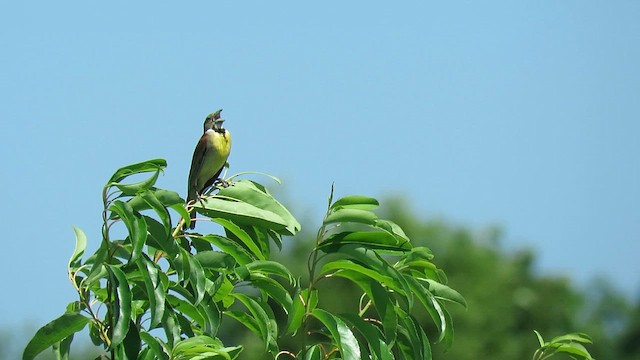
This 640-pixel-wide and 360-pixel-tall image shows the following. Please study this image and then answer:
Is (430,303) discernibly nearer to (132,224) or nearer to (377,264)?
(377,264)

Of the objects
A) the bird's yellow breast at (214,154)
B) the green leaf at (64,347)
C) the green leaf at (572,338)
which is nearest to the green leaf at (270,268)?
the green leaf at (64,347)

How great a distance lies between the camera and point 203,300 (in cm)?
307

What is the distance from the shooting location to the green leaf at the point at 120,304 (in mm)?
2746

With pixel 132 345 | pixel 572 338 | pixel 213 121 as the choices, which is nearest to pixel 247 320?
pixel 132 345

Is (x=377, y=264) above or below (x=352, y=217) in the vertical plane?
below

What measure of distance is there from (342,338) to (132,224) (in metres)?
0.59

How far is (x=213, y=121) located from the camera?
7.04 meters

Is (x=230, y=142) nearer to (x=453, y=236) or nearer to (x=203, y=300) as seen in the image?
(x=203, y=300)

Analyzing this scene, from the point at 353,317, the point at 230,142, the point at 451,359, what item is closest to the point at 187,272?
the point at 353,317

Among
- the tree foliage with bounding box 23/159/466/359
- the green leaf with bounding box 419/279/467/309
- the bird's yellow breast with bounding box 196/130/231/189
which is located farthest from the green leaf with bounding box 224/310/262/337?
the bird's yellow breast with bounding box 196/130/231/189

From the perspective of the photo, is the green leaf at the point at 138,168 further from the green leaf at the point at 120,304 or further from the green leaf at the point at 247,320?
the green leaf at the point at 247,320

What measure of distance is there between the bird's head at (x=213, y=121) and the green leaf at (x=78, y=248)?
3734 mm

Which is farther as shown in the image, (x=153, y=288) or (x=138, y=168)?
(x=138, y=168)

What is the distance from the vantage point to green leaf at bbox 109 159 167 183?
9.65 ft
